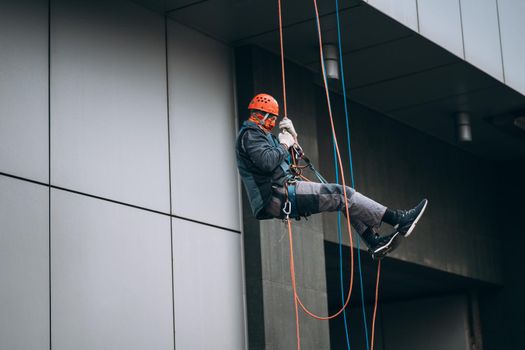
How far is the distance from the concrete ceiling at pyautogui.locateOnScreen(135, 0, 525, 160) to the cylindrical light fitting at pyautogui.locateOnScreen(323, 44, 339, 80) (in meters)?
0.14

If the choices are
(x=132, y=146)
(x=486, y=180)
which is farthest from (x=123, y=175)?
(x=486, y=180)

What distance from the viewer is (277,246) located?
14320 mm

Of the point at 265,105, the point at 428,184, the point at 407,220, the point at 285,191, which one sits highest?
the point at 428,184

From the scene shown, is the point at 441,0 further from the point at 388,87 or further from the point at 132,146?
the point at 132,146

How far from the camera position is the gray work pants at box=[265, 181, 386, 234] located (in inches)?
443

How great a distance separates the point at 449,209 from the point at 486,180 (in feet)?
5.47

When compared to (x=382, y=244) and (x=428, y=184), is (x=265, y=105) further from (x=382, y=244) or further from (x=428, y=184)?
(x=428, y=184)

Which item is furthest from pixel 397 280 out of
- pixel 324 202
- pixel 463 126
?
pixel 324 202

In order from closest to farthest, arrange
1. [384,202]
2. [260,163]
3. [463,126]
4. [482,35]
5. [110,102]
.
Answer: [260,163]
[110,102]
[482,35]
[384,202]
[463,126]

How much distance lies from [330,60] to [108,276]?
496 cm

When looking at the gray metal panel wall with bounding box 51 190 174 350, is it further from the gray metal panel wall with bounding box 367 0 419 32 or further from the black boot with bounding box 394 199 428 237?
the gray metal panel wall with bounding box 367 0 419 32

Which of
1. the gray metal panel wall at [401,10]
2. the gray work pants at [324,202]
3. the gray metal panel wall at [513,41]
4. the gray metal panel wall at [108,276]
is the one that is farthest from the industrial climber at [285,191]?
the gray metal panel wall at [513,41]

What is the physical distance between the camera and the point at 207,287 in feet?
44.4

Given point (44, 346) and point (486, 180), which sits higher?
Answer: point (486, 180)
